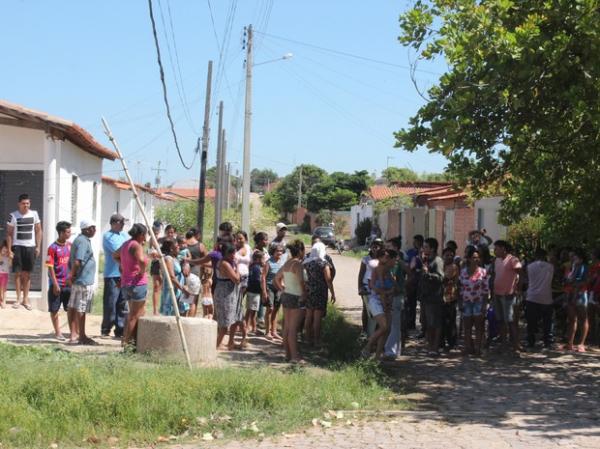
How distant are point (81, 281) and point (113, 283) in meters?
0.66

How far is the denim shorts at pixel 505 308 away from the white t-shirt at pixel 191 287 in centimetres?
462

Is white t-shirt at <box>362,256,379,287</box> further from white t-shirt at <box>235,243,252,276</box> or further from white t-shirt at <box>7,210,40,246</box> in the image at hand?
white t-shirt at <box>7,210,40,246</box>

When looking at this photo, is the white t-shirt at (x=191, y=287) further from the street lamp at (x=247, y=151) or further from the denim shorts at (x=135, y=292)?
the street lamp at (x=247, y=151)

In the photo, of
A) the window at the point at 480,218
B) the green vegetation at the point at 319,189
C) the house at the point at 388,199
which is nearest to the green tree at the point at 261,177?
the green vegetation at the point at 319,189

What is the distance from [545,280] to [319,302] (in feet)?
11.8

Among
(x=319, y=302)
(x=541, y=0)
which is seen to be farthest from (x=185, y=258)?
(x=541, y=0)

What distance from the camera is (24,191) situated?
49.7ft

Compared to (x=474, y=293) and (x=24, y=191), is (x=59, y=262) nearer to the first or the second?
(x=24, y=191)

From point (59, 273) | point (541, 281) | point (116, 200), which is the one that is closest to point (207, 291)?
point (59, 273)

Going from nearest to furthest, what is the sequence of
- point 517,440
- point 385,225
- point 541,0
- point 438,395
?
point 517,440 < point 438,395 < point 541,0 < point 385,225

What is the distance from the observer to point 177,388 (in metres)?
8.05

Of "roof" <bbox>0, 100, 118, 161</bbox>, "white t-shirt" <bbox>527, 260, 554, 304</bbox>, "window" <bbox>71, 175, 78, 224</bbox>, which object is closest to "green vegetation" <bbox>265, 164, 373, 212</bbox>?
"window" <bbox>71, 175, 78, 224</bbox>

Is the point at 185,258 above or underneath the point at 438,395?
above

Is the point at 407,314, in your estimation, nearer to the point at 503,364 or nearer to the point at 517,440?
the point at 503,364
